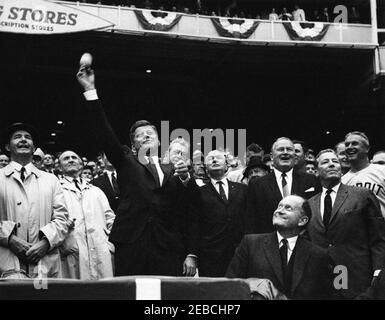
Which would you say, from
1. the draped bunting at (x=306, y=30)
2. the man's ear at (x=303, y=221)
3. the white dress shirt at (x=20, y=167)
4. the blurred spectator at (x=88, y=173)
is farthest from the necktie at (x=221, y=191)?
the draped bunting at (x=306, y=30)

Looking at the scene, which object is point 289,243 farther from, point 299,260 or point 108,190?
point 108,190

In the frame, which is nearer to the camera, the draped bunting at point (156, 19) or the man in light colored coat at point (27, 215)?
the man in light colored coat at point (27, 215)

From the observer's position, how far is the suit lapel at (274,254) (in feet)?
15.1

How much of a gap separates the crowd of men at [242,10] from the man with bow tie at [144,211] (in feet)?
53.0

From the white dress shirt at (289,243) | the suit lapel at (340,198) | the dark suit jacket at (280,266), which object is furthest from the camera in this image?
the suit lapel at (340,198)

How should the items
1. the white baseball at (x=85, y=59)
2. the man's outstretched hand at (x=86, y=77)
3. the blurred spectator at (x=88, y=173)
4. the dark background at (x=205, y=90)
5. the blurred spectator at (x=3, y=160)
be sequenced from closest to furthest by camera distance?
the white baseball at (x=85, y=59)
the man's outstretched hand at (x=86, y=77)
the blurred spectator at (x=3, y=160)
the blurred spectator at (x=88, y=173)
the dark background at (x=205, y=90)

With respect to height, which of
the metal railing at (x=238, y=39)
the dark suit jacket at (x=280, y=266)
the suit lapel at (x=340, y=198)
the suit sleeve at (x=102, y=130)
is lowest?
the dark suit jacket at (x=280, y=266)

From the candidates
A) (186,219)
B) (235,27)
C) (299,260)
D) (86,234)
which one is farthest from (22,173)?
(235,27)

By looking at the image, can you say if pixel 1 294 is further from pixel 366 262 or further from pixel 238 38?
pixel 238 38

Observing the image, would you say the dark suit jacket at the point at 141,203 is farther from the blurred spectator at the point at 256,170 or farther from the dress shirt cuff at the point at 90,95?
the blurred spectator at the point at 256,170

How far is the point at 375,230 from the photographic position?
17.8 feet

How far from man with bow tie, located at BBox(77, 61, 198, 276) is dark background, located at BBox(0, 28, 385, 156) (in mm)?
14651

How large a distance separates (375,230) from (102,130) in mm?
2522
